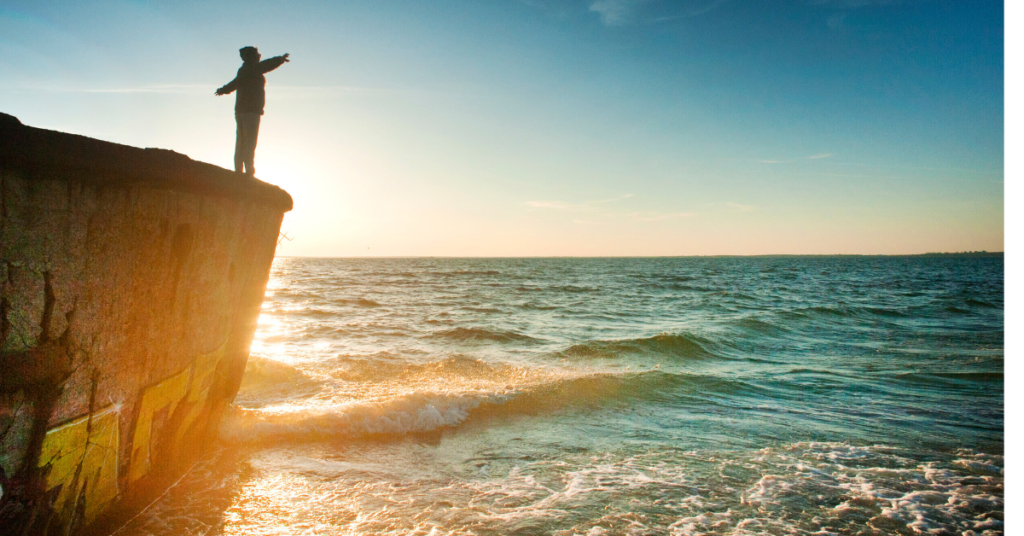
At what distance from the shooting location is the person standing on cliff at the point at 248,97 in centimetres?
467

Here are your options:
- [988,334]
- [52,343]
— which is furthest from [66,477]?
[988,334]

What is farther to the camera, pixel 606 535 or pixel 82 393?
pixel 606 535

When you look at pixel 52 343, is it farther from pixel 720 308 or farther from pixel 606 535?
pixel 720 308

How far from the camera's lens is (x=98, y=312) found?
8.21 ft

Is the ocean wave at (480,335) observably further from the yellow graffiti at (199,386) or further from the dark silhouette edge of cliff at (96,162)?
the dark silhouette edge of cliff at (96,162)

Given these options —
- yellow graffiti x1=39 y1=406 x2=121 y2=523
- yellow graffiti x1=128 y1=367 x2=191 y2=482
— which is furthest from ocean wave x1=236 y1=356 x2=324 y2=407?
yellow graffiti x1=39 y1=406 x2=121 y2=523

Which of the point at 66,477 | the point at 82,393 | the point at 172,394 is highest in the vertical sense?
the point at 82,393

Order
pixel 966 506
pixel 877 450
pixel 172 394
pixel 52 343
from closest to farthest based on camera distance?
pixel 52 343 → pixel 172 394 → pixel 966 506 → pixel 877 450

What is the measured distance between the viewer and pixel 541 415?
6.28 meters

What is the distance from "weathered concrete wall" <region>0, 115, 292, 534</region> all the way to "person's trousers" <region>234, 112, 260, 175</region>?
131 cm

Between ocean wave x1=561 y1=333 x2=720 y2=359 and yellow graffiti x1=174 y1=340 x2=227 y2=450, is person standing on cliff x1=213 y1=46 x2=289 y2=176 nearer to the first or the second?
yellow graffiti x1=174 y1=340 x2=227 y2=450

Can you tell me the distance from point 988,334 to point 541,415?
1476 centimetres

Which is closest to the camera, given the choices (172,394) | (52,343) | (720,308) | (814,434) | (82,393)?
(52,343)

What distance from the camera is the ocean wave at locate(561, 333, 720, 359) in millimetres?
10242
